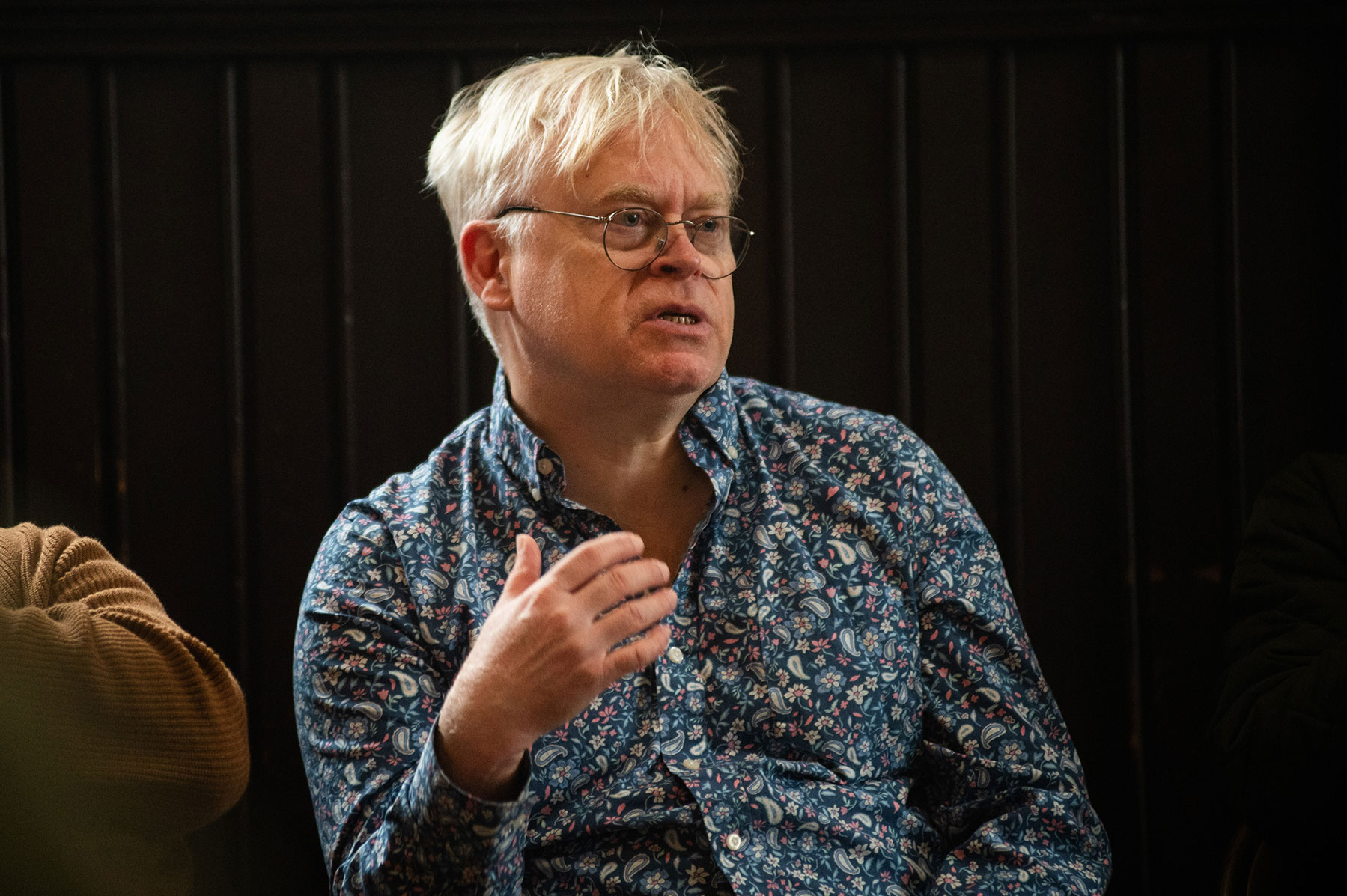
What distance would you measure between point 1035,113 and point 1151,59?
9.0 inches

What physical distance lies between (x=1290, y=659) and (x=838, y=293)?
95 centimetres

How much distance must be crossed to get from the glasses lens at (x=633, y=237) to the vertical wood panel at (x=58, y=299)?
1112 millimetres

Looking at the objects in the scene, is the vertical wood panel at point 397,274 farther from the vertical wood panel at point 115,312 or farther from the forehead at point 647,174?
the forehead at point 647,174

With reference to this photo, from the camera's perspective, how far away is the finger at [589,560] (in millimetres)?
1120

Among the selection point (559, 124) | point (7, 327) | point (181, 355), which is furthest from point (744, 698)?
point (7, 327)

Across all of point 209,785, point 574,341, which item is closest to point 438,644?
point 209,785

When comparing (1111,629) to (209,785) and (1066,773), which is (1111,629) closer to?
(1066,773)

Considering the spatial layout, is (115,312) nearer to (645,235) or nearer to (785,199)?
(645,235)

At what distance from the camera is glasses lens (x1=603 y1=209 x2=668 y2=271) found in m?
1.45

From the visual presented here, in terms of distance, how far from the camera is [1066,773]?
4.66 ft

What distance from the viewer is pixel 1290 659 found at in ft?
5.10

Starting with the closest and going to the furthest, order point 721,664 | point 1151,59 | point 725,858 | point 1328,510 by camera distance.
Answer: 1. point 725,858
2. point 721,664
3. point 1328,510
4. point 1151,59

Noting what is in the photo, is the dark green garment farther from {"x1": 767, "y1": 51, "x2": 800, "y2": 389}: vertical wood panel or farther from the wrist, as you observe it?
the wrist

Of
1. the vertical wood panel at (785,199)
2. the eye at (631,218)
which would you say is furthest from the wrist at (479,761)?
the vertical wood panel at (785,199)
